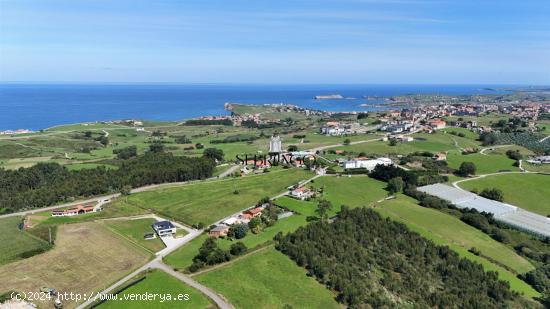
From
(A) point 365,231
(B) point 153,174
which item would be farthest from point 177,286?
(B) point 153,174

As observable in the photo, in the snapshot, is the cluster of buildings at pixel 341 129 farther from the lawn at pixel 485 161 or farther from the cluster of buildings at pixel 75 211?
the cluster of buildings at pixel 75 211

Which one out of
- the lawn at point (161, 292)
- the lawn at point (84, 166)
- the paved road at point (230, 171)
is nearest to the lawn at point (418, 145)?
the paved road at point (230, 171)

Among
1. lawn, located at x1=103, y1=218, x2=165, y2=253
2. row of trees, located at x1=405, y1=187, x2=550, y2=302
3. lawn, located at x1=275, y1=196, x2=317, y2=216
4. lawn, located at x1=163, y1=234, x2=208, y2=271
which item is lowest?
row of trees, located at x1=405, y1=187, x2=550, y2=302

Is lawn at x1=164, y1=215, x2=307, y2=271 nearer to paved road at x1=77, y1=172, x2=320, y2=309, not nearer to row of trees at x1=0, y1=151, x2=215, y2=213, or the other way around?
paved road at x1=77, y1=172, x2=320, y2=309

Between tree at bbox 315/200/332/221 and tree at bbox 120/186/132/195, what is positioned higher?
tree at bbox 315/200/332/221

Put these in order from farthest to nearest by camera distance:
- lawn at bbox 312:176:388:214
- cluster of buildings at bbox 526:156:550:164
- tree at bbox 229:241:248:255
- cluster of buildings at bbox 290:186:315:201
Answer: cluster of buildings at bbox 526:156:550:164, cluster of buildings at bbox 290:186:315:201, lawn at bbox 312:176:388:214, tree at bbox 229:241:248:255

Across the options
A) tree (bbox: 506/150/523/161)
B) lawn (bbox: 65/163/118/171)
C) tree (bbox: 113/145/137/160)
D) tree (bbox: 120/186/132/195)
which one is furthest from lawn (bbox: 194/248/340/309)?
tree (bbox: 506/150/523/161)

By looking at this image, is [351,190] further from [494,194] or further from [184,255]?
[184,255]

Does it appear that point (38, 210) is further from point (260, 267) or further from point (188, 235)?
point (260, 267)
